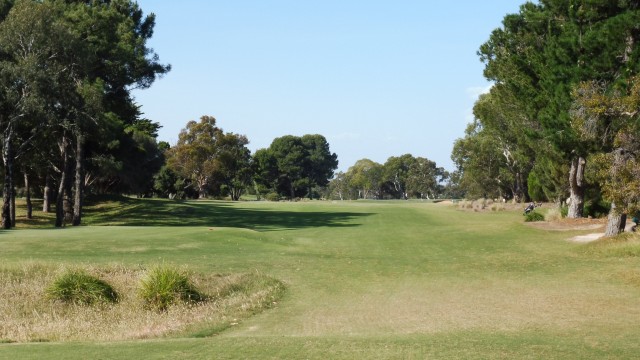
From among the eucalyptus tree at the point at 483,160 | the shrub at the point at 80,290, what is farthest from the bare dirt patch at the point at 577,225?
the eucalyptus tree at the point at 483,160

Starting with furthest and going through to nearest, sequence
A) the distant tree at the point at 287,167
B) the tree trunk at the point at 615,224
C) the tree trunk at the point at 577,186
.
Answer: the distant tree at the point at 287,167
the tree trunk at the point at 577,186
the tree trunk at the point at 615,224

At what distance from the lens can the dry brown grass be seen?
46.1ft

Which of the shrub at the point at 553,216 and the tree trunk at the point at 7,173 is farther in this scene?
the shrub at the point at 553,216

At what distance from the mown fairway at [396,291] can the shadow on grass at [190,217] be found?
1171 centimetres

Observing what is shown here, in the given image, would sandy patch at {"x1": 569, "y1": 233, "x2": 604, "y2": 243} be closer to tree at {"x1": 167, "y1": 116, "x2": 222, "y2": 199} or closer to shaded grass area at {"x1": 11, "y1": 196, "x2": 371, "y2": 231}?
shaded grass area at {"x1": 11, "y1": 196, "x2": 371, "y2": 231}

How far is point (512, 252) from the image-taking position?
26.6 m

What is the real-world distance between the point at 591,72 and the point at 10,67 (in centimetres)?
3000

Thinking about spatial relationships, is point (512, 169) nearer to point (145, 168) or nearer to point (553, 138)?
point (145, 168)

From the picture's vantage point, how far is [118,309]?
56.0 ft

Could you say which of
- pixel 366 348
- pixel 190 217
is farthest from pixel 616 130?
pixel 190 217

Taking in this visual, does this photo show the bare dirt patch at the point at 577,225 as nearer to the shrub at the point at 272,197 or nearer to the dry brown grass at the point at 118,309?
the dry brown grass at the point at 118,309

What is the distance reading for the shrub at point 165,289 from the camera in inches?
671

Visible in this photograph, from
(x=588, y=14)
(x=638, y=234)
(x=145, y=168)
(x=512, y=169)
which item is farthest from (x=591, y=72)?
(x=145, y=168)

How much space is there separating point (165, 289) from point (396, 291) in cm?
627
